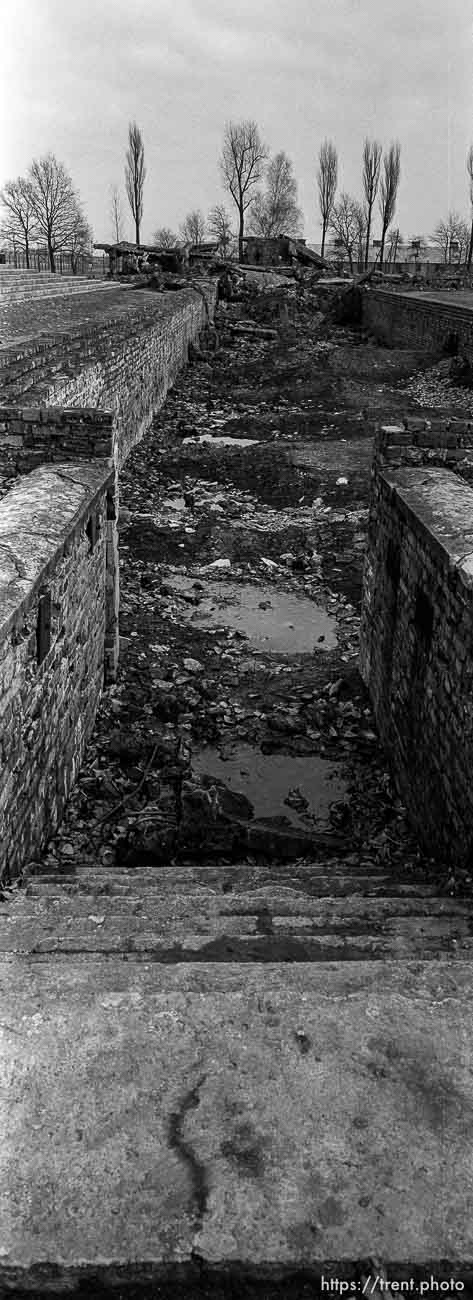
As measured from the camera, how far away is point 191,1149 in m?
1.81

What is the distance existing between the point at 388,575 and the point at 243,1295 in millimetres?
4737

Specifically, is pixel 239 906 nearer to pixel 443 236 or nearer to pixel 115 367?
pixel 115 367

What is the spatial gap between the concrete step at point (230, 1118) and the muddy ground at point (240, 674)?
1719 millimetres

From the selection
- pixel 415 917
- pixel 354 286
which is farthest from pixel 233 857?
pixel 354 286

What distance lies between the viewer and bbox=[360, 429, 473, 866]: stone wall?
4.00 metres

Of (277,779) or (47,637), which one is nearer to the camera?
(47,637)

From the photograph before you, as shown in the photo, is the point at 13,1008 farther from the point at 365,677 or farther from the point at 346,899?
the point at 365,677

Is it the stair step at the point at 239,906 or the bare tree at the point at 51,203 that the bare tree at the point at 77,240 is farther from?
the stair step at the point at 239,906

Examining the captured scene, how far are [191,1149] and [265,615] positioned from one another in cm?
640

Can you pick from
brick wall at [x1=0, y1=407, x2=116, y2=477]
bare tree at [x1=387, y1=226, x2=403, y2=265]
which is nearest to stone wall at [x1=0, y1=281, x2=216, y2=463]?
brick wall at [x1=0, y1=407, x2=116, y2=477]

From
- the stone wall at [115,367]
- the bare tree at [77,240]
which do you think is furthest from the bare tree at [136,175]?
the stone wall at [115,367]

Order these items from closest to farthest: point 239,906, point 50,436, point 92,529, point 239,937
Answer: point 239,937, point 239,906, point 92,529, point 50,436

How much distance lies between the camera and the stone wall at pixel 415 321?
2116 cm

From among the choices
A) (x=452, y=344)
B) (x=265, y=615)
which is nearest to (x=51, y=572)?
(x=265, y=615)
